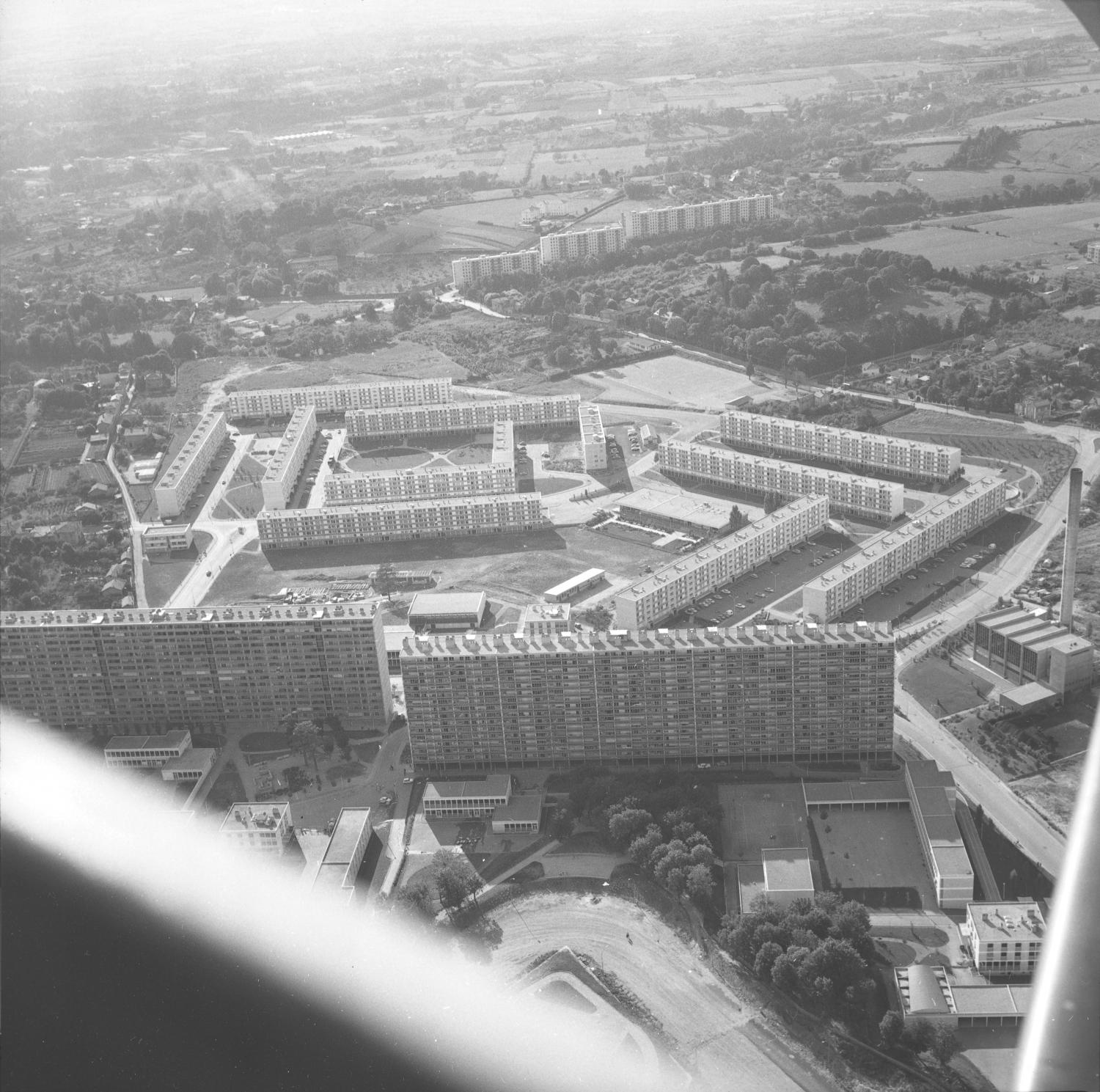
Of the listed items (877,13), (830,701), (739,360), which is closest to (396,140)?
(877,13)

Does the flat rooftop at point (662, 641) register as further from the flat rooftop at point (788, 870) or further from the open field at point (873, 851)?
the flat rooftop at point (788, 870)

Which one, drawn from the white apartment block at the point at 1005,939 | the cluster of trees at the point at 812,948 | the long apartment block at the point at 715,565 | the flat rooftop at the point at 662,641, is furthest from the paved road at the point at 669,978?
the long apartment block at the point at 715,565

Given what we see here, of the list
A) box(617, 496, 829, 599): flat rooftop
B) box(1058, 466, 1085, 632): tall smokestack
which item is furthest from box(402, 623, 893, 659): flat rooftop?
box(1058, 466, 1085, 632): tall smokestack

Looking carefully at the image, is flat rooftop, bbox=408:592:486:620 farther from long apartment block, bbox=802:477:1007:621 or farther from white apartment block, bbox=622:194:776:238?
white apartment block, bbox=622:194:776:238

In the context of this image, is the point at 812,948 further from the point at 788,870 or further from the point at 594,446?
the point at 594,446

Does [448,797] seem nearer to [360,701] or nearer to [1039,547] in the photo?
[360,701]

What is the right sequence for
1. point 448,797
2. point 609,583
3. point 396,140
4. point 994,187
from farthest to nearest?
point 396,140, point 994,187, point 609,583, point 448,797

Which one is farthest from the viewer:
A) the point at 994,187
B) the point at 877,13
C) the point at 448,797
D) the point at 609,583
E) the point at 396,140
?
the point at 877,13
